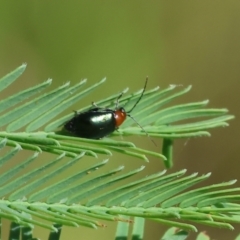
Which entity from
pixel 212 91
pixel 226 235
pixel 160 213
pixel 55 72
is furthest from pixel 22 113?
pixel 212 91

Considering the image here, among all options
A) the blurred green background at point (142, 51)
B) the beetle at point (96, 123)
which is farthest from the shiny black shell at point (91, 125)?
the blurred green background at point (142, 51)

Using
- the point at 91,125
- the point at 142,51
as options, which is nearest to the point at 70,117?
the point at 91,125

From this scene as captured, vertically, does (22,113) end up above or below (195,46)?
below

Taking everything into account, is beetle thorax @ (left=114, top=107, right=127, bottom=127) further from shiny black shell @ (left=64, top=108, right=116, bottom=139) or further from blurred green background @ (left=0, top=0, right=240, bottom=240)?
blurred green background @ (left=0, top=0, right=240, bottom=240)

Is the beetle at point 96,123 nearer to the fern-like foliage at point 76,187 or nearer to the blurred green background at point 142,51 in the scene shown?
the fern-like foliage at point 76,187

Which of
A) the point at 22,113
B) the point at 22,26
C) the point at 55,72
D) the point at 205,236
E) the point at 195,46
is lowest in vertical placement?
the point at 205,236

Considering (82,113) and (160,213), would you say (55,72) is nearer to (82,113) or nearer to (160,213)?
(82,113)

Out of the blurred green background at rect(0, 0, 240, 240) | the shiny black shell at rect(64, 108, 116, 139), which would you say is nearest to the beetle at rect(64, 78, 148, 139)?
the shiny black shell at rect(64, 108, 116, 139)

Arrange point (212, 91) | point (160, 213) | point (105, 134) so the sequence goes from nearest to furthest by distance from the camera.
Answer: point (160, 213) < point (105, 134) < point (212, 91)
